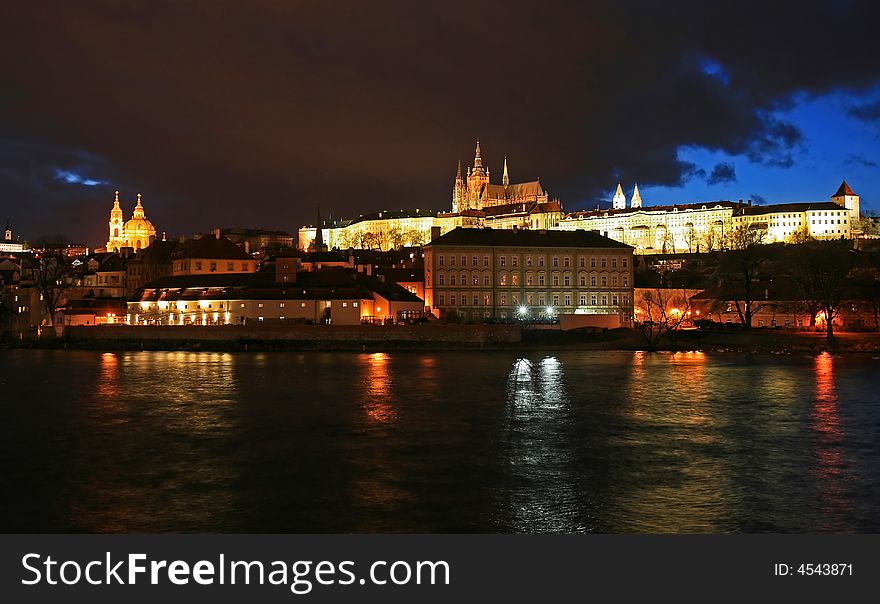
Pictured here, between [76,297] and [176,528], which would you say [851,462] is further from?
[76,297]

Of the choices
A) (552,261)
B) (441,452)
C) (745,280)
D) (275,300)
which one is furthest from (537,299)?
Answer: (441,452)

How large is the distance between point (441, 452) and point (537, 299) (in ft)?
160

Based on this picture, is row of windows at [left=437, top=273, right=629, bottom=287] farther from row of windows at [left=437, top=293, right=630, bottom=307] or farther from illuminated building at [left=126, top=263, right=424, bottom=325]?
illuminated building at [left=126, top=263, right=424, bottom=325]

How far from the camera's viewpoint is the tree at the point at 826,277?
176ft

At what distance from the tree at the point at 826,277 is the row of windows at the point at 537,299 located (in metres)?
15.5

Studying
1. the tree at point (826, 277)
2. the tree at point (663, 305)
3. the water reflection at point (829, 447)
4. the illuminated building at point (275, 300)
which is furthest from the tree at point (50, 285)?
the water reflection at point (829, 447)

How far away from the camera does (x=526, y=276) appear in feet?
225

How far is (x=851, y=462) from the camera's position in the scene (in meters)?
19.1

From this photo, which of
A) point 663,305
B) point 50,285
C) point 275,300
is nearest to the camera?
point 275,300

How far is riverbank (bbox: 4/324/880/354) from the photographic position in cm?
5556

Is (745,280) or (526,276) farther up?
(526,276)

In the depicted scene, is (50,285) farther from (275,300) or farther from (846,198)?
(846,198)

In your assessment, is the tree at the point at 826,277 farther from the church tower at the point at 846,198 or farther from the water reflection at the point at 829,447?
the church tower at the point at 846,198

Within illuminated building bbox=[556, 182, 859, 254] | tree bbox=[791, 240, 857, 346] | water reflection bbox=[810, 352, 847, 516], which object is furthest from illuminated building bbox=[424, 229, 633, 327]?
illuminated building bbox=[556, 182, 859, 254]
